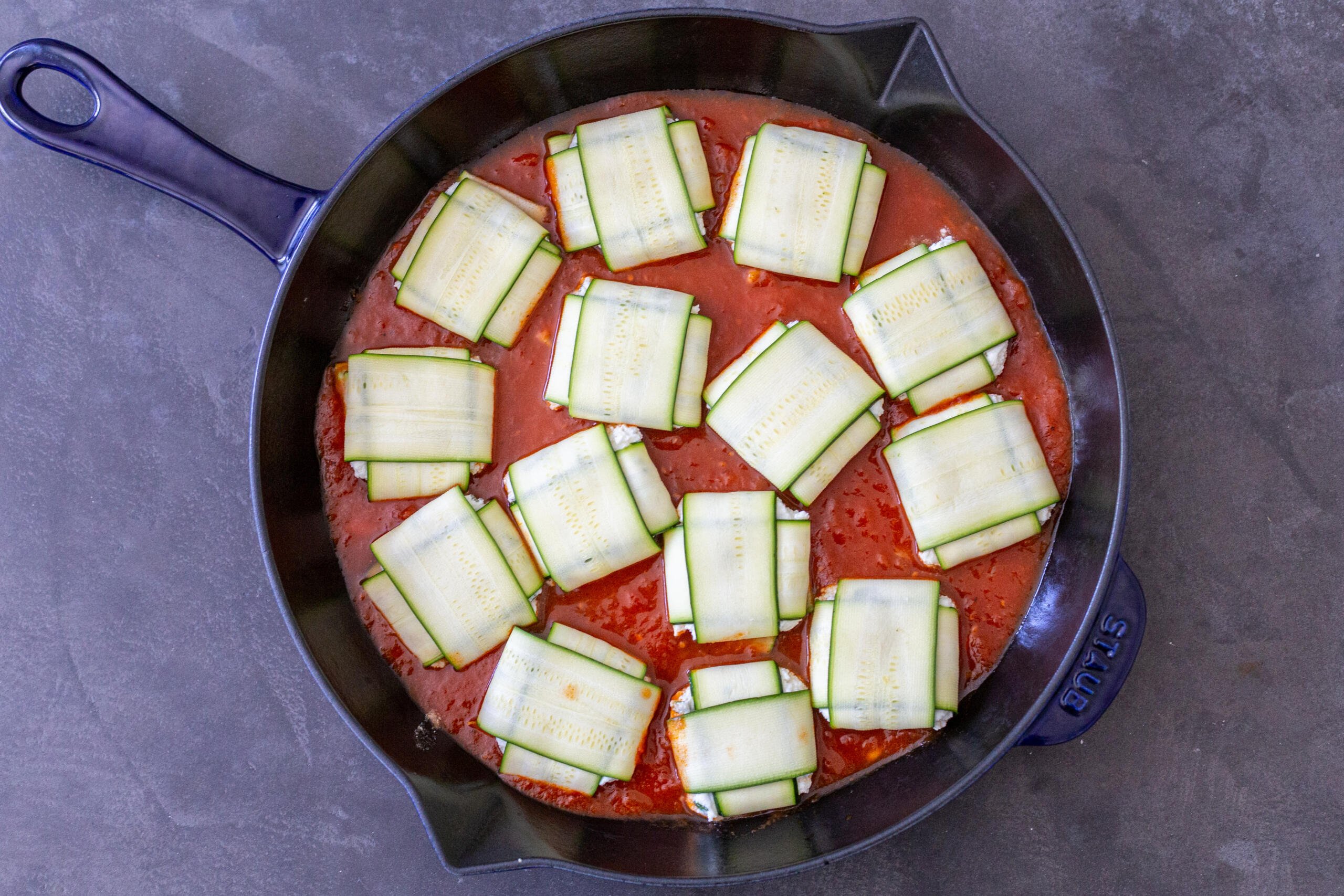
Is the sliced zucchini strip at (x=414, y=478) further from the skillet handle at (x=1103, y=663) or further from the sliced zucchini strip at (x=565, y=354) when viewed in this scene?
the skillet handle at (x=1103, y=663)

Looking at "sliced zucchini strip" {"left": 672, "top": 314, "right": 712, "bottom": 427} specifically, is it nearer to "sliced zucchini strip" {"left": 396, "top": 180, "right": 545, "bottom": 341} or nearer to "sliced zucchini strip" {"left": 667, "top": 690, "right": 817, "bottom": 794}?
"sliced zucchini strip" {"left": 396, "top": 180, "right": 545, "bottom": 341}

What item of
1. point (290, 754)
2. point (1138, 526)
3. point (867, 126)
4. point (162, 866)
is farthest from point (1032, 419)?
point (162, 866)

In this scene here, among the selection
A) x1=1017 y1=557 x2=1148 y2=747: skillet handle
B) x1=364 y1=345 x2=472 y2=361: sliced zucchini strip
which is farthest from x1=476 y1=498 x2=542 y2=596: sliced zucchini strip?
x1=1017 y1=557 x2=1148 y2=747: skillet handle

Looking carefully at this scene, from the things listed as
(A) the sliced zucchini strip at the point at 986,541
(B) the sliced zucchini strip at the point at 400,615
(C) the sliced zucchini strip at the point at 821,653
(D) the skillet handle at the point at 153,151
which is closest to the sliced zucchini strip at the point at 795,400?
(C) the sliced zucchini strip at the point at 821,653

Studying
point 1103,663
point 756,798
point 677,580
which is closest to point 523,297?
point 677,580

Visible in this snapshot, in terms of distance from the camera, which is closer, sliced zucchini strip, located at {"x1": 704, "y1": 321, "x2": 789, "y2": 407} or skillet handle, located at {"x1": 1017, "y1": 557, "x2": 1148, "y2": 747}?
skillet handle, located at {"x1": 1017, "y1": 557, "x2": 1148, "y2": 747}

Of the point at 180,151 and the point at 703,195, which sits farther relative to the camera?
the point at 703,195

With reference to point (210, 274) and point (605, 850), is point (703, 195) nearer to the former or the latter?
point (210, 274)
